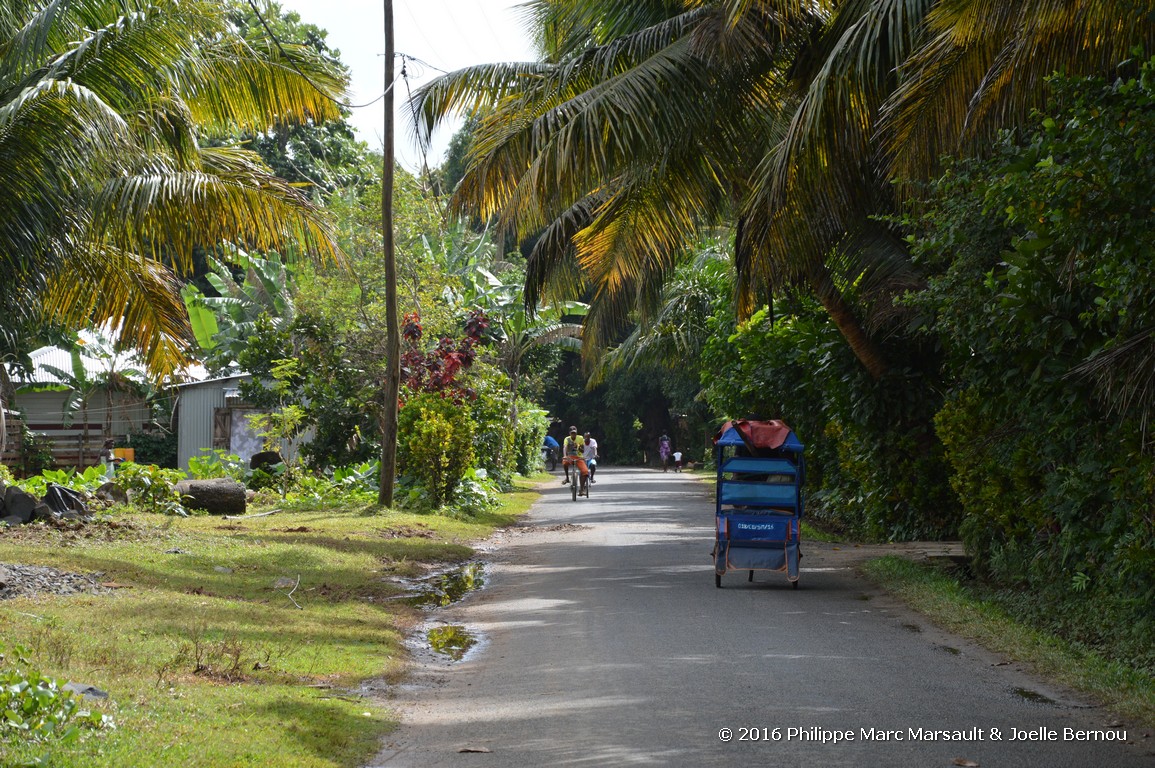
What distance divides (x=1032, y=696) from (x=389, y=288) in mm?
14484

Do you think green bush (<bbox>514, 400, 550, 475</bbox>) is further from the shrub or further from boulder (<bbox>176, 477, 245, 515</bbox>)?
→ boulder (<bbox>176, 477, 245, 515</bbox>)

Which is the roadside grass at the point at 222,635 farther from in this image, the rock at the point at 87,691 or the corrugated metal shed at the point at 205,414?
the corrugated metal shed at the point at 205,414

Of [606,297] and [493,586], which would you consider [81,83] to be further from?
[606,297]

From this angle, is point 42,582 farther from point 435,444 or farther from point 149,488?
point 435,444

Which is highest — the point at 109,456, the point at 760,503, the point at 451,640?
the point at 109,456

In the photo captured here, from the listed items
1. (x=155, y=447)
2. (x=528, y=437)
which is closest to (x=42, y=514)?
(x=155, y=447)

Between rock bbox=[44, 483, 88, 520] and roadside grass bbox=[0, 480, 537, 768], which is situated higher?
rock bbox=[44, 483, 88, 520]

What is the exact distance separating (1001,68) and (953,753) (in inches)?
194

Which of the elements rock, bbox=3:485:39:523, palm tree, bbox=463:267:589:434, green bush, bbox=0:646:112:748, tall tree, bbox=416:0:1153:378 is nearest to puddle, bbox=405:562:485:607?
tall tree, bbox=416:0:1153:378

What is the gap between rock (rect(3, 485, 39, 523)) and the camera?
14.4 m

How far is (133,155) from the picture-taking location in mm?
11805

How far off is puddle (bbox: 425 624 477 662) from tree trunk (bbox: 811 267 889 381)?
21.7ft

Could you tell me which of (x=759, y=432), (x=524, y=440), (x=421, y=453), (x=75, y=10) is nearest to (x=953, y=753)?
(x=759, y=432)

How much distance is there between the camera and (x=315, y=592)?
11.8m
